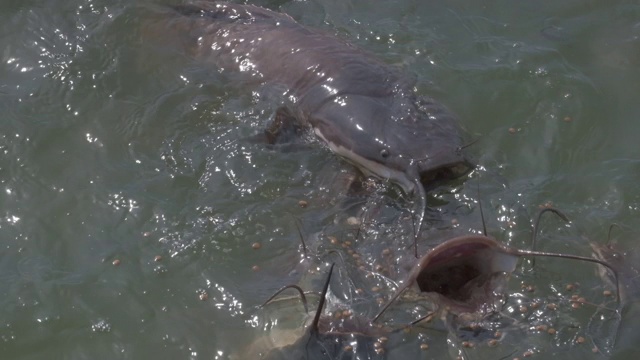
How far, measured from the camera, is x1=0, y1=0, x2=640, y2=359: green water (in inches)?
135

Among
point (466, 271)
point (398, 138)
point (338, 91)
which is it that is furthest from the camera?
point (338, 91)

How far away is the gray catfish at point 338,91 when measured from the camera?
3918 mm

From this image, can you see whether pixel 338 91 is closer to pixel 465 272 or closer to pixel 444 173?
pixel 444 173

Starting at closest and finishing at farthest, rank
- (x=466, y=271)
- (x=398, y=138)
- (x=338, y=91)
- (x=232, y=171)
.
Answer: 1. (x=466, y=271)
2. (x=398, y=138)
3. (x=232, y=171)
4. (x=338, y=91)

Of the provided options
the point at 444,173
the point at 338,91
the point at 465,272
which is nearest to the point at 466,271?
the point at 465,272

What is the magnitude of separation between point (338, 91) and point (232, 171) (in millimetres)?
663

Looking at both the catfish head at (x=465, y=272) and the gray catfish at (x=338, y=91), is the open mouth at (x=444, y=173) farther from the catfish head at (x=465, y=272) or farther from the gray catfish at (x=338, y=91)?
the catfish head at (x=465, y=272)

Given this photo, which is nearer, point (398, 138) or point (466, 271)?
point (466, 271)

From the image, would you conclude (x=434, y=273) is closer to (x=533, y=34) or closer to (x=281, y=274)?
(x=281, y=274)

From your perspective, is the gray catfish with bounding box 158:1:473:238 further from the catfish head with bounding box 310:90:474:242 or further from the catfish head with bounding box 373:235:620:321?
the catfish head with bounding box 373:235:620:321

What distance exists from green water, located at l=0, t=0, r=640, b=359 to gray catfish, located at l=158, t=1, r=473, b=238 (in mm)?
120

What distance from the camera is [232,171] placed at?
4.11 m

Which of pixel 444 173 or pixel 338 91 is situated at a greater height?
pixel 338 91

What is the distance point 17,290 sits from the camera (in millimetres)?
3555
